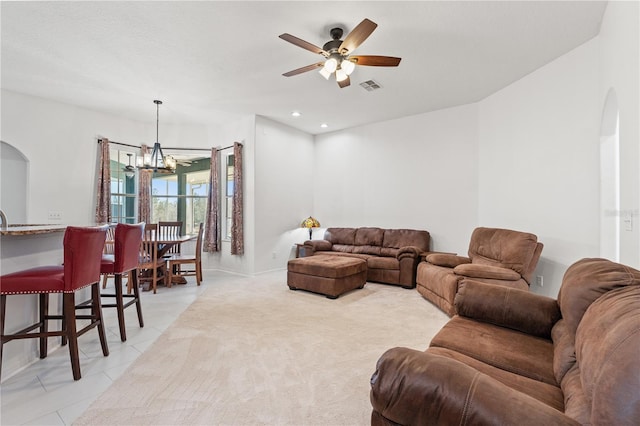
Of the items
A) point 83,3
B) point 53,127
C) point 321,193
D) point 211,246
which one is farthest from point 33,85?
point 321,193

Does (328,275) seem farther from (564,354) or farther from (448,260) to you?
(564,354)

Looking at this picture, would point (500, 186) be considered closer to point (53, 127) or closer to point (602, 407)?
point (602, 407)

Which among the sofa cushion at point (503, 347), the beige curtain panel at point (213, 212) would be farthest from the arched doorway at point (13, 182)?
the sofa cushion at point (503, 347)

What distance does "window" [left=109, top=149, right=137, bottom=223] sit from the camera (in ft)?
18.7

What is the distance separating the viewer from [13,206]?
457 cm

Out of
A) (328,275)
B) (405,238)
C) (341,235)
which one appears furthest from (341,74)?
(341,235)

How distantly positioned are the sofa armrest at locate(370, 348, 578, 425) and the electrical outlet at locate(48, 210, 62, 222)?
5989mm

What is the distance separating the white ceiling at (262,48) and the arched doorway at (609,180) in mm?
891

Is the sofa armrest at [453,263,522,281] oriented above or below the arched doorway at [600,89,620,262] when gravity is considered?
below

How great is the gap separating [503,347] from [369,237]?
166 inches

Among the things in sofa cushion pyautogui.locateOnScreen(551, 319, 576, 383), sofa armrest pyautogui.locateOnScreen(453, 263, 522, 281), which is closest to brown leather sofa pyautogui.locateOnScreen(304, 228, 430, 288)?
sofa armrest pyautogui.locateOnScreen(453, 263, 522, 281)

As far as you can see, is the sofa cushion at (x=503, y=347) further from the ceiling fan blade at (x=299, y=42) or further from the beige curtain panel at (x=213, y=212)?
the beige curtain panel at (x=213, y=212)

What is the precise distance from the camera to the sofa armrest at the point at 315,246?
5.58 m

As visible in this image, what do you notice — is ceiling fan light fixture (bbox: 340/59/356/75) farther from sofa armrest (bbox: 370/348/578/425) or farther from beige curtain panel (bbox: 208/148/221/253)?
beige curtain panel (bbox: 208/148/221/253)
